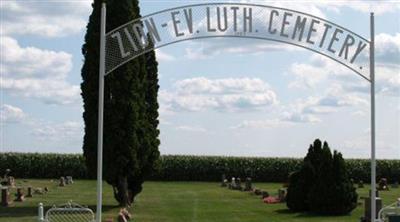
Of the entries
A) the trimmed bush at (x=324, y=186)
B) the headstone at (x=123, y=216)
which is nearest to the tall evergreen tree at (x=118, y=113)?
the headstone at (x=123, y=216)

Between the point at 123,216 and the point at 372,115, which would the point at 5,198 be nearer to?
the point at 123,216

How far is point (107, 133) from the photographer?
2445cm

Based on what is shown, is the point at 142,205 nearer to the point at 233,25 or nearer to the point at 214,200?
the point at 214,200

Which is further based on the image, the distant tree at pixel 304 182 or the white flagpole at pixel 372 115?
the distant tree at pixel 304 182

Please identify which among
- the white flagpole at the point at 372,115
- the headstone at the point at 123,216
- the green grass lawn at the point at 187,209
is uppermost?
the white flagpole at the point at 372,115

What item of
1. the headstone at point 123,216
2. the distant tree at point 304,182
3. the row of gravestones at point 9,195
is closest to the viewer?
the headstone at point 123,216

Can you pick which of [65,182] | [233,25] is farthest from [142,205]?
[65,182]

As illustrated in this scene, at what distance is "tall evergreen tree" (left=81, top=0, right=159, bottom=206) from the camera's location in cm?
2436

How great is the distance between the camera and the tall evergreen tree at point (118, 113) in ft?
79.9

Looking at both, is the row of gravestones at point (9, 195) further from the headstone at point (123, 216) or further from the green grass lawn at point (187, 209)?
the headstone at point (123, 216)

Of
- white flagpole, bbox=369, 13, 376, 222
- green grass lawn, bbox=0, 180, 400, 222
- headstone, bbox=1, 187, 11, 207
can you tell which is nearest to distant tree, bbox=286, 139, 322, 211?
green grass lawn, bbox=0, 180, 400, 222

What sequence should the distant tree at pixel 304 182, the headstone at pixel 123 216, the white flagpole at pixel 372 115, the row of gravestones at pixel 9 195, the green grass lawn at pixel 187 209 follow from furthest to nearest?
1. the row of gravestones at pixel 9 195
2. the distant tree at pixel 304 182
3. the green grass lawn at pixel 187 209
4. the headstone at pixel 123 216
5. the white flagpole at pixel 372 115

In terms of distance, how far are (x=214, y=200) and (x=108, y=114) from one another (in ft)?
26.4

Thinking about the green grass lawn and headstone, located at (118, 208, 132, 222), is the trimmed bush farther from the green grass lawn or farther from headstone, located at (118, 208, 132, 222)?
headstone, located at (118, 208, 132, 222)
